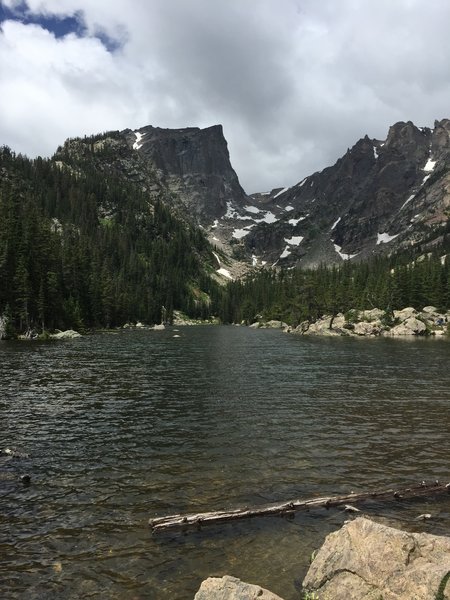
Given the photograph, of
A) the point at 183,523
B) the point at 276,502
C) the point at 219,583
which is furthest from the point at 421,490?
the point at 219,583

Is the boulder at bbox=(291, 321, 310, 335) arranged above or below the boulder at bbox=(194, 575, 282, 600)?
above

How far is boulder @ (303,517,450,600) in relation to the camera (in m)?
9.02

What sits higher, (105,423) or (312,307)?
(312,307)

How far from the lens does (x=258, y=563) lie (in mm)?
12148

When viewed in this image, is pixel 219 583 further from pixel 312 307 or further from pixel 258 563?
pixel 312 307

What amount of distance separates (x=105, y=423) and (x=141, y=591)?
1602 cm

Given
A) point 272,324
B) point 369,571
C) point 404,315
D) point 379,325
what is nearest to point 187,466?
point 369,571

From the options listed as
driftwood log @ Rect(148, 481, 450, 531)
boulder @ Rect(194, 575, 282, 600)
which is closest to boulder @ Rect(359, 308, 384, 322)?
driftwood log @ Rect(148, 481, 450, 531)

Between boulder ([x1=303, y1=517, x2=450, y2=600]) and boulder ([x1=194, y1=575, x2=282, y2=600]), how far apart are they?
1730 millimetres

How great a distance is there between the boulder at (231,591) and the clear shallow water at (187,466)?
6.29 feet

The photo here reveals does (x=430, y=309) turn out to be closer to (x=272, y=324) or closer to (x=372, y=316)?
(x=372, y=316)

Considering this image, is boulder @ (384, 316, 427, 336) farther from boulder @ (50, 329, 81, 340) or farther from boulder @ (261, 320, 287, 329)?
boulder @ (50, 329, 81, 340)

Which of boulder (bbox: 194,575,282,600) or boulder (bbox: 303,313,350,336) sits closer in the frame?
boulder (bbox: 194,575,282,600)

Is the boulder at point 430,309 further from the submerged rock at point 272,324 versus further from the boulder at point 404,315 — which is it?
the submerged rock at point 272,324
